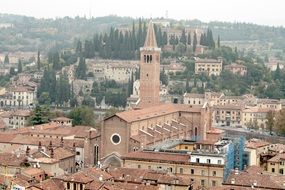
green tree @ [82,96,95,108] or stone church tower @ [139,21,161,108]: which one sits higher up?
stone church tower @ [139,21,161,108]

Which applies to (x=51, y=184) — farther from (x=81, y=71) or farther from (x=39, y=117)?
(x=81, y=71)

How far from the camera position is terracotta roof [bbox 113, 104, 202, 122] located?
41125 mm

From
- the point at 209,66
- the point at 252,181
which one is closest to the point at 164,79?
the point at 209,66

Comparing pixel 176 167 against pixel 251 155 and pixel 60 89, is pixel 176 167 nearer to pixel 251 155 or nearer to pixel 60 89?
pixel 251 155

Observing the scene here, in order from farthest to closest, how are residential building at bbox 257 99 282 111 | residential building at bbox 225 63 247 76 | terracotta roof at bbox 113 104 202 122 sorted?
residential building at bbox 225 63 247 76 < residential building at bbox 257 99 282 111 < terracotta roof at bbox 113 104 202 122

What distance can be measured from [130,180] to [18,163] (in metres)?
6.50

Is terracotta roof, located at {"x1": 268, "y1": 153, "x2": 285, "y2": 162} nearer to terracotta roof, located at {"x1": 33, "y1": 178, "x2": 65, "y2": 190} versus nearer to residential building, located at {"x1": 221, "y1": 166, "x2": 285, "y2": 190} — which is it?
residential building, located at {"x1": 221, "y1": 166, "x2": 285, "y2": 190}

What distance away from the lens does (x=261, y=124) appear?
6519 centimetres

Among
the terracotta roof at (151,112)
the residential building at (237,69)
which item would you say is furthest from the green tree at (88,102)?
the terracotta roof at (151,112)

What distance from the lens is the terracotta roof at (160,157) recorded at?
111 ft

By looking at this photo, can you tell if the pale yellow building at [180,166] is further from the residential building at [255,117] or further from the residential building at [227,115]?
the residential building at [227,115]

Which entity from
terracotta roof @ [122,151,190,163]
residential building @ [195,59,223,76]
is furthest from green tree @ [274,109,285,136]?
residential building @ [195,59,223,76]

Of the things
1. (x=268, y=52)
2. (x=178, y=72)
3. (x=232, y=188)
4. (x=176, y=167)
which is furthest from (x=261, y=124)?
(x=268, y=52)

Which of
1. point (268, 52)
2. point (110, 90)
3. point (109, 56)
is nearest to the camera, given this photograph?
point (110, 90)
